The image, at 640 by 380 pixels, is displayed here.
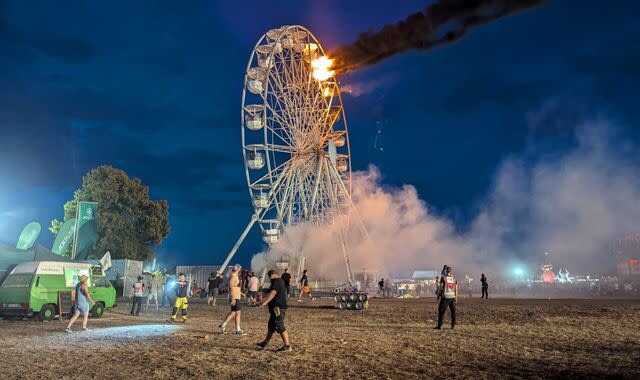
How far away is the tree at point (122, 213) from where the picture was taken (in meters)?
50.3

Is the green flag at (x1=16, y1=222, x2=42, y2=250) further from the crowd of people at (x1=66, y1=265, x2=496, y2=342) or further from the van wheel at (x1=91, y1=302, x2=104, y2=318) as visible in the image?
the van wheel at (x1=91, y1=302, x2=104, y2=318)

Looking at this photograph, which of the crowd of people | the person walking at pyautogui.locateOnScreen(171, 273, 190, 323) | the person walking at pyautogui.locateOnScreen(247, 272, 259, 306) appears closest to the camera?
the crowd of people

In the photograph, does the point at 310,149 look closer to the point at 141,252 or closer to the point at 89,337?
the point at 141,252

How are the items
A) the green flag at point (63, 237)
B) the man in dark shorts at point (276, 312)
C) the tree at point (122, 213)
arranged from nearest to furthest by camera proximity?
the man in dark shorts at point (276, 312)
the green flag at point (63, 237)
the tree at point (122, 213)

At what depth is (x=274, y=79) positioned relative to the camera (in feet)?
144

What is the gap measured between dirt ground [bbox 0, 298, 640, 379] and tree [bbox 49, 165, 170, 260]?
3269 cm

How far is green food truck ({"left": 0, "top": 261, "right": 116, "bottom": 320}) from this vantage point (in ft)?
65.8

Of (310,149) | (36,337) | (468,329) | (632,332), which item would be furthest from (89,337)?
(310,149)

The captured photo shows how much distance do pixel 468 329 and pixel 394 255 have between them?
49.9m

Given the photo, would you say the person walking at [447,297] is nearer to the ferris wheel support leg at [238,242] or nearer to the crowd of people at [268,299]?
the crowd of people at [268,299]

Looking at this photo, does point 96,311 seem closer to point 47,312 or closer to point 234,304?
point 47,312

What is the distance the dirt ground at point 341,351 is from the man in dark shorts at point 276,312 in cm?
26

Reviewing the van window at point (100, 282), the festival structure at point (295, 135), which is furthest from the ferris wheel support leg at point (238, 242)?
the van window at point (100, 282)

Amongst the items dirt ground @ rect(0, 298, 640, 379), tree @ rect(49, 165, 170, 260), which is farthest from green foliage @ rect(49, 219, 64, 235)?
dirt ground @ rect(0, 298, 640, 379)
